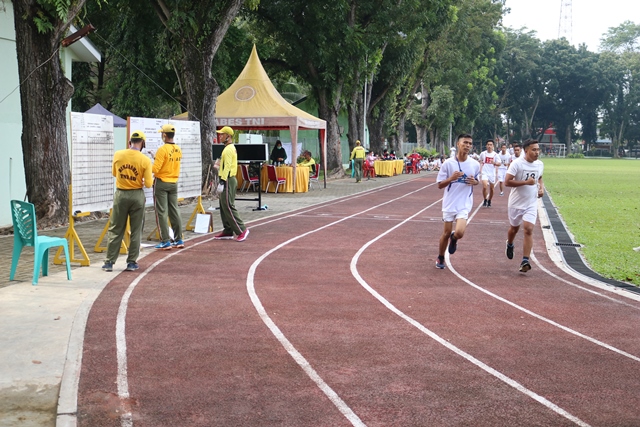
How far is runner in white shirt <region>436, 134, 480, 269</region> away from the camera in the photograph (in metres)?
11.1

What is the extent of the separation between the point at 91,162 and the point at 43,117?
10.4 ft

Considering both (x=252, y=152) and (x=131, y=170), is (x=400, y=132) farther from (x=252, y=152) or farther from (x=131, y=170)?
(x=131, y=170)

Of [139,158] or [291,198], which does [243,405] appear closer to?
[139,158]

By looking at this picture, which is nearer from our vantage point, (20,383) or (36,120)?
(20,383)

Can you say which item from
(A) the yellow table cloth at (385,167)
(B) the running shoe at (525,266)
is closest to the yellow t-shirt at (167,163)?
(B) the running shoe at (525,266)

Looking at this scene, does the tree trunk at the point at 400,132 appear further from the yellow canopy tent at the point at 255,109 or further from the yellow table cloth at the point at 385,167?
the yellow canopy tent at the point at 255,109

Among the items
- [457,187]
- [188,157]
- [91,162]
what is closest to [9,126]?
[188,157]

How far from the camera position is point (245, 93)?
27562mm

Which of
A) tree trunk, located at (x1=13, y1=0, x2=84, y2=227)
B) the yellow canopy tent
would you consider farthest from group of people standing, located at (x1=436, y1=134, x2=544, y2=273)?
the yellow canopy tent

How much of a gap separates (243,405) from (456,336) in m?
2.64

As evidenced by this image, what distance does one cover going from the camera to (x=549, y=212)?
21094mm

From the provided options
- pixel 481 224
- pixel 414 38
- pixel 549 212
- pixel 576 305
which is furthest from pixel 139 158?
pixel 414 38

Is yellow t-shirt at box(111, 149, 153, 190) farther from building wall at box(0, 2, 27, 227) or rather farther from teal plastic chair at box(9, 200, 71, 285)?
building wall at box(0, 2, 27, 227)

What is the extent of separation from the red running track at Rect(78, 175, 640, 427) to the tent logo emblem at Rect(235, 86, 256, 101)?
15.8 m
